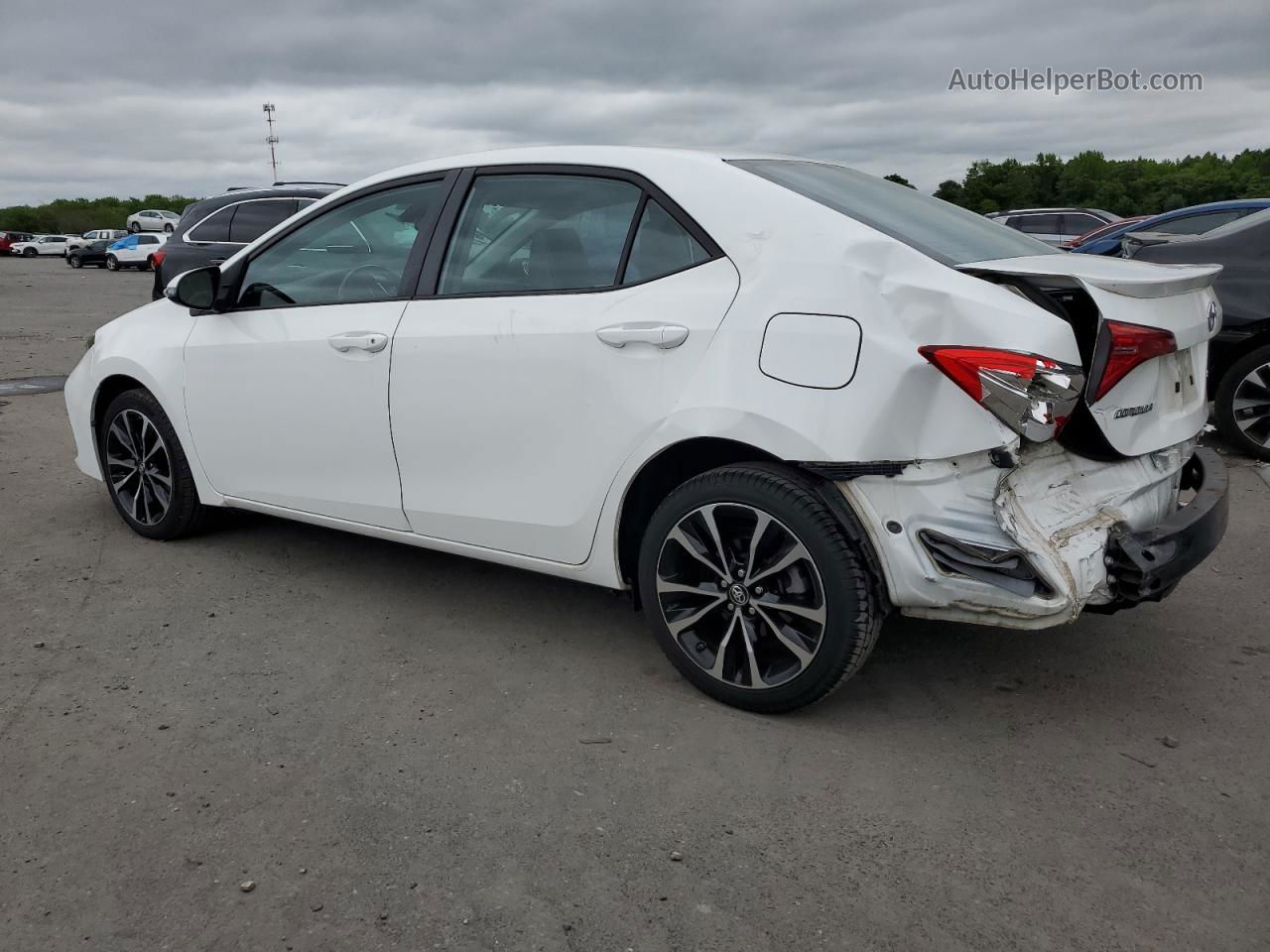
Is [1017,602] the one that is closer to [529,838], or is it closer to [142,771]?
[529,838]

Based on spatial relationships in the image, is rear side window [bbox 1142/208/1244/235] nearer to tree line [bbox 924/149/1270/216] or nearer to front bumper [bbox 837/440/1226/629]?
front bumper [bbox 837/440/1226/629]

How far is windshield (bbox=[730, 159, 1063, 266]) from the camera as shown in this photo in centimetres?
321

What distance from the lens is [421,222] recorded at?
3.98m

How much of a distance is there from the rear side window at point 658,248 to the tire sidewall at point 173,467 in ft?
8.16

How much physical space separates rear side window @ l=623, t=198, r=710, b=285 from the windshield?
12.5 inches

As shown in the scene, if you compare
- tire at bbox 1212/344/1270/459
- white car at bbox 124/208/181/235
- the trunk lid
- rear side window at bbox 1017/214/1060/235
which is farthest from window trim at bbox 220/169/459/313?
white car at bbox 124/208/181/235

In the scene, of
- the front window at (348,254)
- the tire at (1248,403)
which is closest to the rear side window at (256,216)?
the front window at (348,254)

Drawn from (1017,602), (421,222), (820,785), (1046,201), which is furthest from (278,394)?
(1046,201)

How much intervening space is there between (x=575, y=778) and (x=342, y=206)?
2469 mm

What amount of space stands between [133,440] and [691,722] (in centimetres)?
311

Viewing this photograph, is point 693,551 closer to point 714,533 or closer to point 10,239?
point 714,533

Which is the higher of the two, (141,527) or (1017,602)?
(1017,602)

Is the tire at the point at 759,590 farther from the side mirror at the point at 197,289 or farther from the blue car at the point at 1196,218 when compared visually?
the blue car at the point at 1196,218

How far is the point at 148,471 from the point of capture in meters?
4.95
